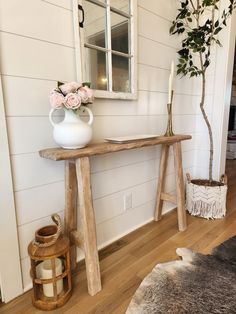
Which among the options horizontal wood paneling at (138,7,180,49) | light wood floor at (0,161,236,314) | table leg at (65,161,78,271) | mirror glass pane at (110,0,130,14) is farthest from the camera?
horizontal wood paneling at (138,7,180,49)

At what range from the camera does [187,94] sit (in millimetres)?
2127

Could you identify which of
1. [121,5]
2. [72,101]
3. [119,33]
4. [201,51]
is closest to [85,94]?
[72,101]

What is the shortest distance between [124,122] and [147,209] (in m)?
0.82

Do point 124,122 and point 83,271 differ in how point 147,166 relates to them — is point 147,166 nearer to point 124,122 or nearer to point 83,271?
point 124,122

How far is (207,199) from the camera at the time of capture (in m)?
1.98

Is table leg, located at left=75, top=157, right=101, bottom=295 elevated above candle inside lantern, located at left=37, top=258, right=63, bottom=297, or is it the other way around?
table leg, located at left=75, top=157, right=101, bottom=295

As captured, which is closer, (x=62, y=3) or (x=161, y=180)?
(x=62, y=3)

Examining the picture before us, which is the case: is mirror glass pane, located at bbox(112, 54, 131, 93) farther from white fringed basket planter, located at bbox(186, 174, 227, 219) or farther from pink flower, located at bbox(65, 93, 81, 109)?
white fringed basket planter, located at bbox(186, 174, 227, 219)

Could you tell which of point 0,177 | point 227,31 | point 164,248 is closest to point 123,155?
point 164,248

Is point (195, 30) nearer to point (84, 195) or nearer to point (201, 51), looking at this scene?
point (201, 51)

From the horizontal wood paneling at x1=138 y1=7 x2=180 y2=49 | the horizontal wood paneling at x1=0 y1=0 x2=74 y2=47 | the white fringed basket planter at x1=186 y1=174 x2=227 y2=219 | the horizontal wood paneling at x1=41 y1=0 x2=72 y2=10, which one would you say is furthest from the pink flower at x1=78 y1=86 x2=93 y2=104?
the white fringed basket planter at x1=186 y1=174 x2=227 y2=219

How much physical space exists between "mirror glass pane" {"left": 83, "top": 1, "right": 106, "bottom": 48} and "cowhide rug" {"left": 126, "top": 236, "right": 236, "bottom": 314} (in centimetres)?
144

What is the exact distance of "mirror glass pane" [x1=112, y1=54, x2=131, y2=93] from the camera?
148cm

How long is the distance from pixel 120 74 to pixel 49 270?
1270 millimetres
